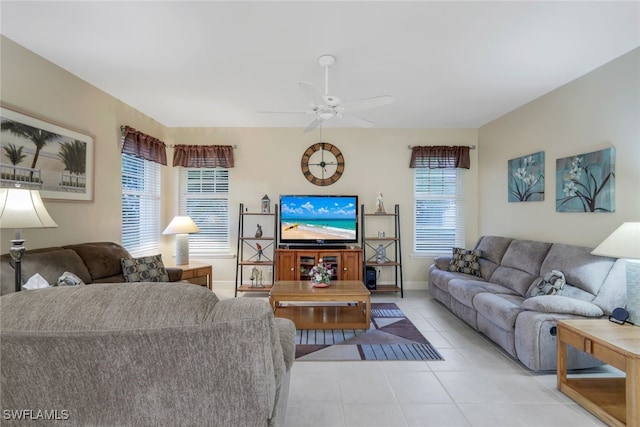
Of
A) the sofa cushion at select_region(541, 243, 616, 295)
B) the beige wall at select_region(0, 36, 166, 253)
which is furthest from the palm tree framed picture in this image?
the sofa cushion at select_region(541, 243, 616, 295)

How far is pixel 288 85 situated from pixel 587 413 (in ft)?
12.2

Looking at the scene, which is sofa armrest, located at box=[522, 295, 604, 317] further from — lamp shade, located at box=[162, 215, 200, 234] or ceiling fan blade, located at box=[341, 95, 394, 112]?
lamp shade, located at box=[162, 215, 200, 234]

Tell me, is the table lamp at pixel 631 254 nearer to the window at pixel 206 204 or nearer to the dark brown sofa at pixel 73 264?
the dark brown sofa at pixel 73 264

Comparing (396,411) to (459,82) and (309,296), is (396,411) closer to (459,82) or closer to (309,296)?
(309,296)

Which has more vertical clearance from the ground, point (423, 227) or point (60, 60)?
point (60, 60)

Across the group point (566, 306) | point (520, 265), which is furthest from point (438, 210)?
point (566, 306)

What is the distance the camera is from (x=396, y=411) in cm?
202

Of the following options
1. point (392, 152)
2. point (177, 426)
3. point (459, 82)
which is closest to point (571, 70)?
point (459, 82)

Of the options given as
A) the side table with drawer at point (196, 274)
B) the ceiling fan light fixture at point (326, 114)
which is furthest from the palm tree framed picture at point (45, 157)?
the ceiling fan light fixture at point (326, 114)

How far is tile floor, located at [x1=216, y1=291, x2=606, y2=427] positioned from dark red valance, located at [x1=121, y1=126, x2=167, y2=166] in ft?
11.2

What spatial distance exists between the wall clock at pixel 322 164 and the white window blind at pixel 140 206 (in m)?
2.36

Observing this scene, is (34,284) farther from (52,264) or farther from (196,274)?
(196,274)

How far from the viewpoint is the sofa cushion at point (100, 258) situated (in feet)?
9.59

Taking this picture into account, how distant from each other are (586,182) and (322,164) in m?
3.36
